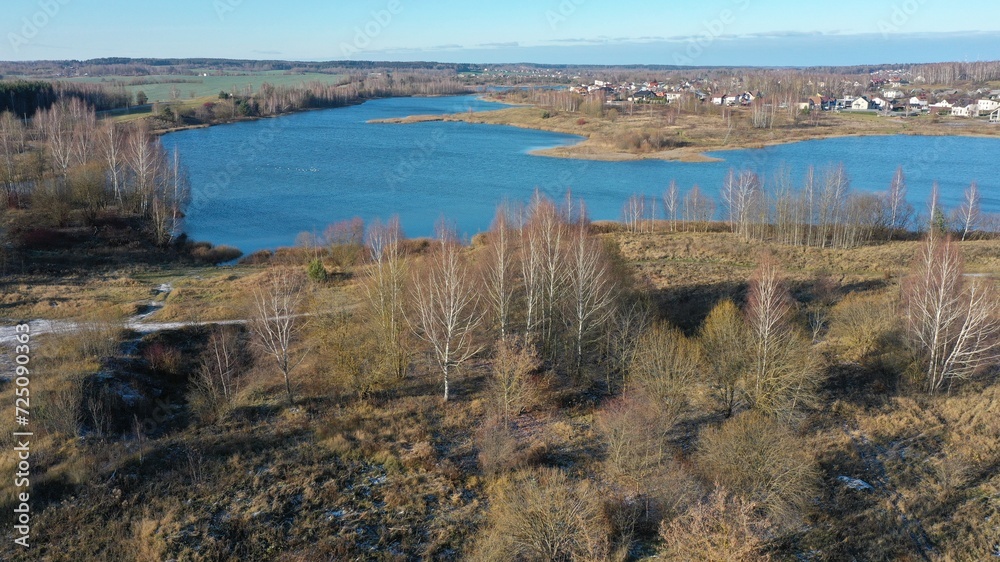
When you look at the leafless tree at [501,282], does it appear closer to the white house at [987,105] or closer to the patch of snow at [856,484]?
the patch of snow at [856,484]

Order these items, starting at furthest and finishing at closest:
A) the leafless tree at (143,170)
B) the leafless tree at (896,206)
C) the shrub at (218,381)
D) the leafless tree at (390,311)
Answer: the leafless tree at (896,206) → the leafless tree at (143,170) → the leafless tree at (390,311) → the shrub at (218,381)

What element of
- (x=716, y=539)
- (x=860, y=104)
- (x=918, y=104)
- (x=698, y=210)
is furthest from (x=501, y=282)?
(x=918, y=104)

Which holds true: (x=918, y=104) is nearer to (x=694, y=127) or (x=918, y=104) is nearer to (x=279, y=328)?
(x=694, y=127)

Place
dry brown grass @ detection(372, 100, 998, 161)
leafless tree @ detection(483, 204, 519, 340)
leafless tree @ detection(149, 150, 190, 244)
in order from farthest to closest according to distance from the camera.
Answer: dry brown grass @ detection(372, 100, 998, 161)
leafless tree @ detection(149, 150, 190, 244)
leafless tree @ detection(483, 204, 519, 340)

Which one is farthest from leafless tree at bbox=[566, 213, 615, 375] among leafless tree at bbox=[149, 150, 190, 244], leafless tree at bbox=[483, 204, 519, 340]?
leafless tree at bbox=[149, 150, 190, 244]

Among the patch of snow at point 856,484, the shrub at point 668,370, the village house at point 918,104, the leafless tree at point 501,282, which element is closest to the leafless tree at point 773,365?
the shrub at point 668,370

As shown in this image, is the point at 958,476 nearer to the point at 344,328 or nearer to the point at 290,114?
the point at 344,328

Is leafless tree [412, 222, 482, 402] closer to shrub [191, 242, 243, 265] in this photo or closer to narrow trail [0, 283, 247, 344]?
narrow trail [0, 283, 247, 344]

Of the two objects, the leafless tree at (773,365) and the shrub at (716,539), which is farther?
the leafless tree at (773,365)
